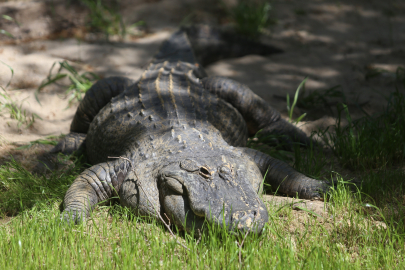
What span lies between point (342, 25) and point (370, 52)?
3.94 feet

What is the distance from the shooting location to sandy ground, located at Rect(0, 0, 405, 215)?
470 centimetres

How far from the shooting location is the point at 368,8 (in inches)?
287

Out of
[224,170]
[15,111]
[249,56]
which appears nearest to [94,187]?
[224,170]

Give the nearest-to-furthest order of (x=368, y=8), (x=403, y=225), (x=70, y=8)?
(x=403, y=225), (x=70, y=8), (x=368, y=8)

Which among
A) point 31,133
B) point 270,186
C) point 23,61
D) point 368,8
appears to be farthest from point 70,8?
point 368,8

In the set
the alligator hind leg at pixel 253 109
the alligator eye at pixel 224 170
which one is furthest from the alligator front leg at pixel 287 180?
the alligator hind leg at pixel 253 109

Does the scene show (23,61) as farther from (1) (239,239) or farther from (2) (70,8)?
(1) (239,239)

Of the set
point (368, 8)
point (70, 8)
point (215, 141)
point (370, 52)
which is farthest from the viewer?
point (368, 8)

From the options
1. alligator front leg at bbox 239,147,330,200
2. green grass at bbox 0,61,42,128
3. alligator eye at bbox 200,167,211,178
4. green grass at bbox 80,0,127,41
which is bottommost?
alligator front leg at bbox 239,147,330,200

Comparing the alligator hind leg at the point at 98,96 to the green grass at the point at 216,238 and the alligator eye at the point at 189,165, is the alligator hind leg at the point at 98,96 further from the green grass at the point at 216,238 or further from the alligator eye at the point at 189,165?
the alligator eye at the point at 189,165

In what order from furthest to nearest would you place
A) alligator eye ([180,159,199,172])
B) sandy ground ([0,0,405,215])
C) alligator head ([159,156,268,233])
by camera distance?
1. sandy ground ([0,0,405,215])
2. alligator eye ([180,159,199,172])
3. alligator head ([159,156,268,233])

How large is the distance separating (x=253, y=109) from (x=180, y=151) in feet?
5.63

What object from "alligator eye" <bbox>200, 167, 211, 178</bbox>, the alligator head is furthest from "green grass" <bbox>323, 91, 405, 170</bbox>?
"alligator eye" <bbox>200, 167, 211, 178</bbox>

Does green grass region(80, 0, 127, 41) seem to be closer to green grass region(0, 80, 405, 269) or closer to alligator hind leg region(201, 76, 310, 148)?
alligator hind leg region(201, 76, 310, 148)
